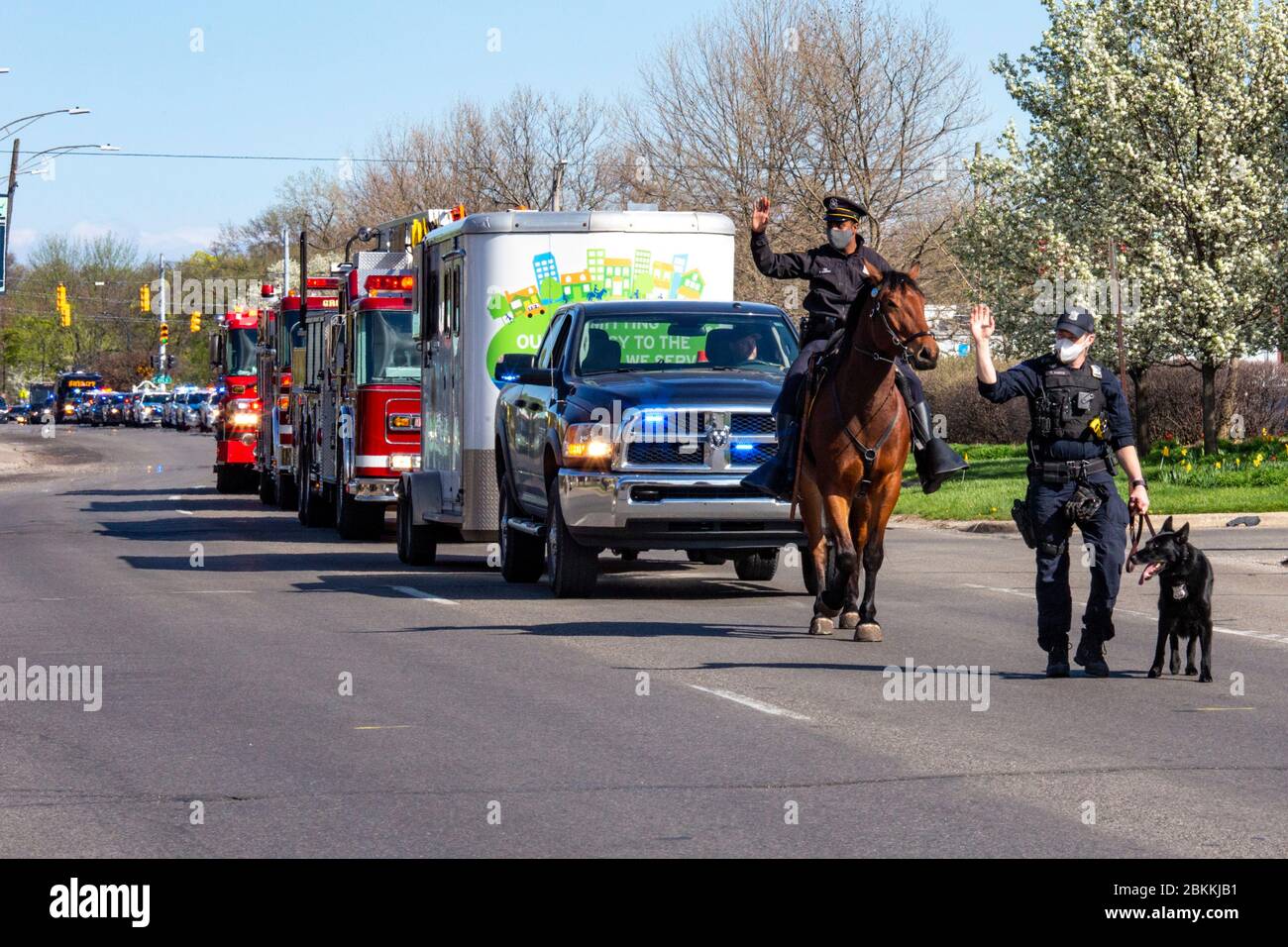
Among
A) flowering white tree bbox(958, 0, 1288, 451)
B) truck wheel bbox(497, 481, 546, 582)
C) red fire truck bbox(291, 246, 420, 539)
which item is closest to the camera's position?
truck wheel bbox(497, 481, 546, 582)

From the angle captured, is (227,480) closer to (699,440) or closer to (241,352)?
(241,352)

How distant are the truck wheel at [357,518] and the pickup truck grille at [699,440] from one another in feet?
31.5

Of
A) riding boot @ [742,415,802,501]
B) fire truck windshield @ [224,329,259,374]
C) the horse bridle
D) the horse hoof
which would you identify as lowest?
the horse hoof

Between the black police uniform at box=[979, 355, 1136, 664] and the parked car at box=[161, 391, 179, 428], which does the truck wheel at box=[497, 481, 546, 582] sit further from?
the parked car at box=[161, 391, 179, 428]

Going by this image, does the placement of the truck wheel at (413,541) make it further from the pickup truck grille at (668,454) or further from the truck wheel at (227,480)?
the truck wheel at (227,480)

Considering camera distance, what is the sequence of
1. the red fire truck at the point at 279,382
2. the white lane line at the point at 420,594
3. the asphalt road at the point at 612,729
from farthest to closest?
the red fire truck at the point at 279,382 < the white lane line at the point at 420,594 < the asphalt road at the point at 612,729

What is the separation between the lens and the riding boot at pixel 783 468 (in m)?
13.8

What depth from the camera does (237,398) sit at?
39.5 m

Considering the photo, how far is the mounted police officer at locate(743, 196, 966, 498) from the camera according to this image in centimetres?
1365

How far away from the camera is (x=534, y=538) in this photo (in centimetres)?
1791

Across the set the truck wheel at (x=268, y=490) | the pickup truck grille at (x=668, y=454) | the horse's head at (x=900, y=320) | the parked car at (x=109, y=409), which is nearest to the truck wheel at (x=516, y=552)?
the pickup truck grille at (x=668, y=454)
